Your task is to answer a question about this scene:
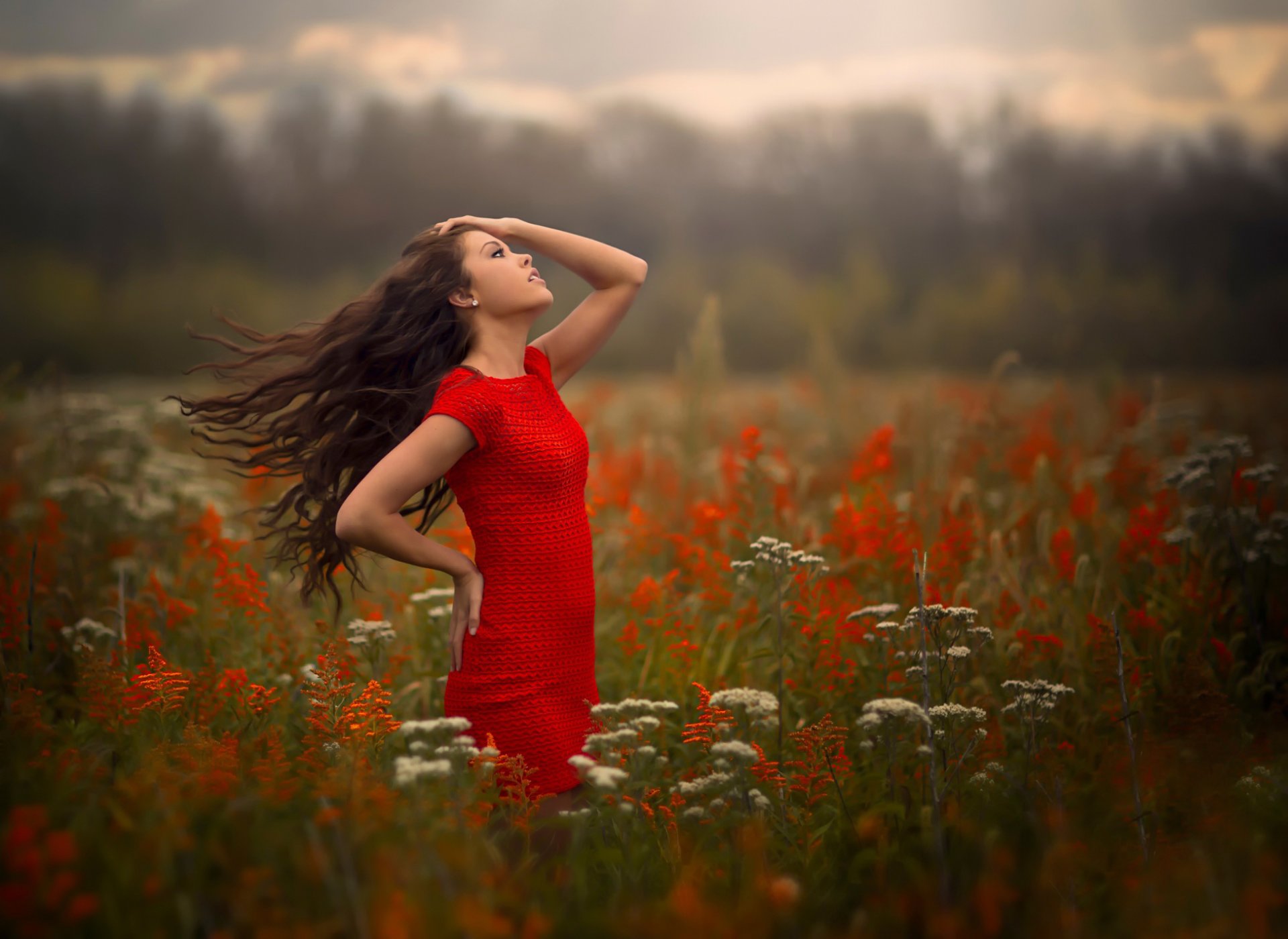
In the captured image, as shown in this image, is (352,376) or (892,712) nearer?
(892,712)

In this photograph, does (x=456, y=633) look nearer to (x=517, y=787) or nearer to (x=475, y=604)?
(x=475, y=604)

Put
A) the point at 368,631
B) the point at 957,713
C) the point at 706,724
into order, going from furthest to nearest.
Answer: the point at 368,631, the point at 706,724, the point at 957,713

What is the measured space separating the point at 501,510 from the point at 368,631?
0.98 metres

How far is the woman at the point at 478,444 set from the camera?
8.49ft

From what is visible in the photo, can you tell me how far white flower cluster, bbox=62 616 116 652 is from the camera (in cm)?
330

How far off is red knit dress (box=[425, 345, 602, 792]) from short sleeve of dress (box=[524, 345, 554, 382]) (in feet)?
0.61

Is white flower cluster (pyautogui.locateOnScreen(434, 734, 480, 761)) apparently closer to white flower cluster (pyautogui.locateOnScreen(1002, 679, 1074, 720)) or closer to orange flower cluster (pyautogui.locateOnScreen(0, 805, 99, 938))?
orange flower cluster (pyautogui.locateOnScreen(0, 805, 99, 938))

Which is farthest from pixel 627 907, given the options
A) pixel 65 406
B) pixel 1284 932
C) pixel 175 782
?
pixel 65 406

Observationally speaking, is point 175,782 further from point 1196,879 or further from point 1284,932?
point 1284,932

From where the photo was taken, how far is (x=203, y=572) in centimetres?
457

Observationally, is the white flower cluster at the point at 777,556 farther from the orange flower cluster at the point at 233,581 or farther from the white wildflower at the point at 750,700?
the orange flower cluster at the point at 233,581

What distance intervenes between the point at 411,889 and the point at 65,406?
4.80m

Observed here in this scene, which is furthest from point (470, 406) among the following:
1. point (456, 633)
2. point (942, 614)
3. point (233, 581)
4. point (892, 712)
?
point (233, 581)

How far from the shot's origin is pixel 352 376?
2879 millimetres
